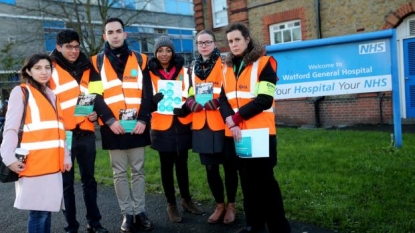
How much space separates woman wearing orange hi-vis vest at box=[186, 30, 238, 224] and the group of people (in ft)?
0.04

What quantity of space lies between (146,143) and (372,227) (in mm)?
2623

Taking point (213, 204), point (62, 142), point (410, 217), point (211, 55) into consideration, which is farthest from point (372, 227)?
point (62, 142)

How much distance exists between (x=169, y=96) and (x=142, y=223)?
5.03 ft

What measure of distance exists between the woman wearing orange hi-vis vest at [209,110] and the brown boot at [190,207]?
53 cm

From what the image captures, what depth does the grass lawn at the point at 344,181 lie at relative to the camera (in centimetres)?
430

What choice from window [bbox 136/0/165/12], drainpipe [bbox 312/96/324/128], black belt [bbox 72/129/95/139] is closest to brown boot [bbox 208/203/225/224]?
black belt [bbox 72/129/95/139]

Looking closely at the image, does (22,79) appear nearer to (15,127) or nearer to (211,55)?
(15,127)

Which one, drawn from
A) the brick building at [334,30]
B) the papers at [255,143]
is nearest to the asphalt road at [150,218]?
the papers at [255,143]

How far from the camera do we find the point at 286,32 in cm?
1490

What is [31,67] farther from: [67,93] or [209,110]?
[209,110]

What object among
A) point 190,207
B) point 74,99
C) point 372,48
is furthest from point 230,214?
point 372,48

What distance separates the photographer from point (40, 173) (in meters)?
3.53

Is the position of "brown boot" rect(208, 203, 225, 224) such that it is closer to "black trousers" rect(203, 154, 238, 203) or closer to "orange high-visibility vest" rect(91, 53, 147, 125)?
"black trousers" rect(203, 154, 238, 203)

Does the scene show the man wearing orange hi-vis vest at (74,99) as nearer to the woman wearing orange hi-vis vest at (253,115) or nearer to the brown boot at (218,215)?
the brown boot at (218,215)
